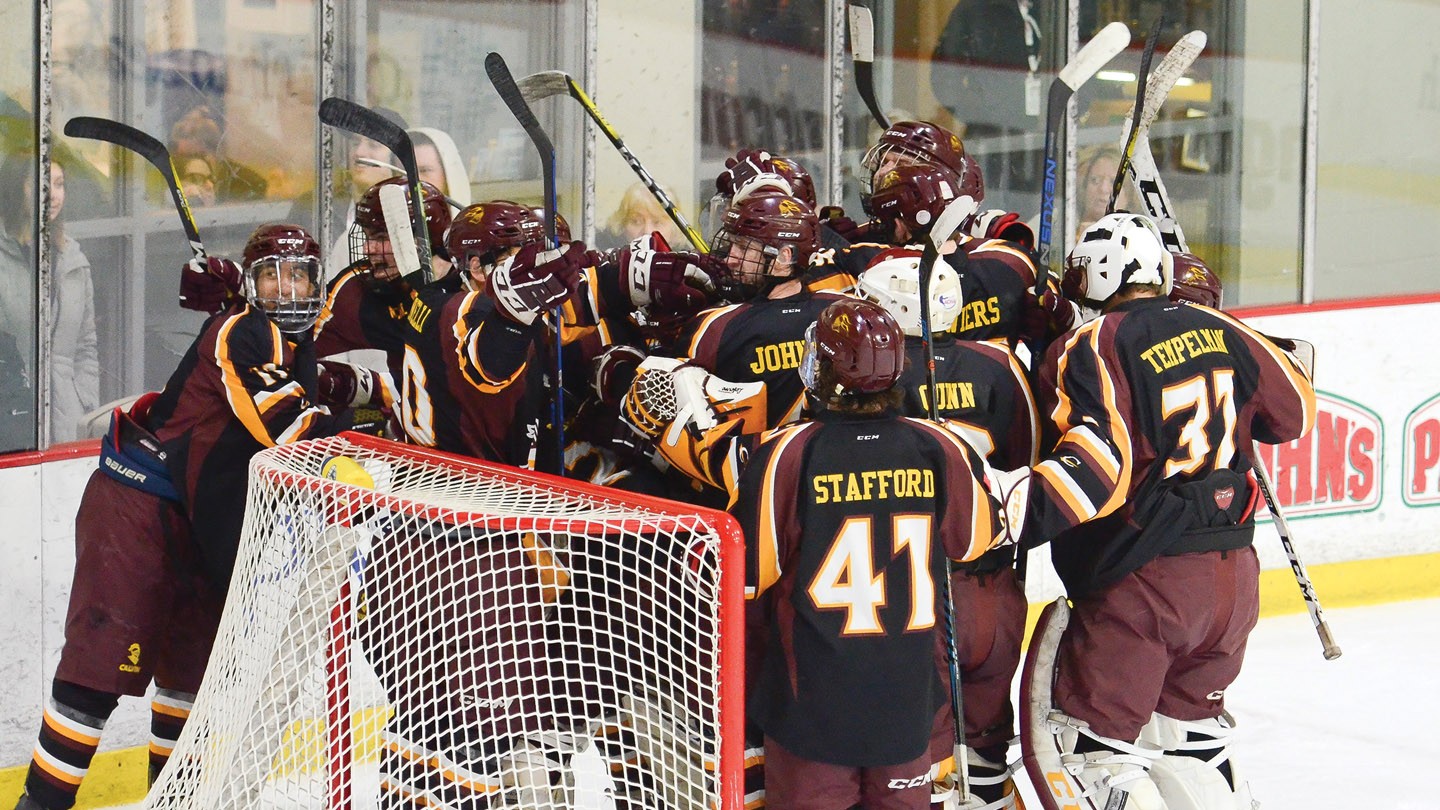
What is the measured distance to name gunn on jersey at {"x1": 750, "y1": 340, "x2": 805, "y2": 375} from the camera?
10.2 ft

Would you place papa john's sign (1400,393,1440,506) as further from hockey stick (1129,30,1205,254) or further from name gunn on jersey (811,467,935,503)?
name gunn on jersey (811,467,935,503)

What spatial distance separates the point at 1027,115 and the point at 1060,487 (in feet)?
11.3

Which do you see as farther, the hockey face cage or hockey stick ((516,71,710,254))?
hockey stick ((516,71,710,254))

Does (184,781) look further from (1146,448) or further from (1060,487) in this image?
(1146,448)

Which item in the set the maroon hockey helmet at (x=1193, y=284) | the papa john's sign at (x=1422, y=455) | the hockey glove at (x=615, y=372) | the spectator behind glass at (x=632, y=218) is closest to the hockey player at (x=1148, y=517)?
the maroon hockey helmet at (x=1193, y=284)

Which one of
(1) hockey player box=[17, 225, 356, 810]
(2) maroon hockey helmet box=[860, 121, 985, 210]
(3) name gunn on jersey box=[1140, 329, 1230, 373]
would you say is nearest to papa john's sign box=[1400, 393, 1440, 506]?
(2) maroon hockey helmet box=[860, 121, 985, 210]

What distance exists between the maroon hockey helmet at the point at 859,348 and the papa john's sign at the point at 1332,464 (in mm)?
3296

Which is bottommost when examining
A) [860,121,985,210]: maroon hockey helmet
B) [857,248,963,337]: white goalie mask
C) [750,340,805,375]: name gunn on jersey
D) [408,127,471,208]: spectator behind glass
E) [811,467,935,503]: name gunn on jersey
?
[811,467,935,503]: name gunn on jersey

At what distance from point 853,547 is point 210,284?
5.17 feet

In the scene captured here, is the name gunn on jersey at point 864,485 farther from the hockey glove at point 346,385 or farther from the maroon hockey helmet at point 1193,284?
the hockey glove at point 346,385

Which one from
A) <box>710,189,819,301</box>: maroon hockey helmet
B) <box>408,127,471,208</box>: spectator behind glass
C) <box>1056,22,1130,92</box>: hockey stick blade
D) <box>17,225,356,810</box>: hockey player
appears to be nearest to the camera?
<box>710,189,819,301</box>: maroon hockey helmet

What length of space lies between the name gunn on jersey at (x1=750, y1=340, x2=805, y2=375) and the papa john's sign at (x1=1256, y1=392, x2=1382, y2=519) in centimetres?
294

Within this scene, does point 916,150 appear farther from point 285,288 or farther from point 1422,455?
point 1422,455

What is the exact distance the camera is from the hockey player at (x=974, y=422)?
3.01 metres
